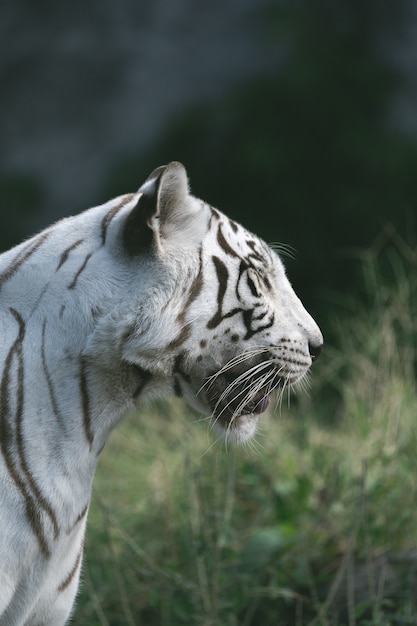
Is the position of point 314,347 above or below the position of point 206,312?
below

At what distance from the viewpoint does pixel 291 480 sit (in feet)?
14.2

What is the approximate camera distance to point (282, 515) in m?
4.01

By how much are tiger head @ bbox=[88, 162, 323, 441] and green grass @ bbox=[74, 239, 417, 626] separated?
A: 60cm

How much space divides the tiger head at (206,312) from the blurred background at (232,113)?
678 cm

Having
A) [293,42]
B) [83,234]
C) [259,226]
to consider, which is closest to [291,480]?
[83,234]

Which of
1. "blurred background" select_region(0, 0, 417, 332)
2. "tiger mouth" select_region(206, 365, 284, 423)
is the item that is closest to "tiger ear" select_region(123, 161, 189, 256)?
"tiger mouth" select_region(206, 365, 284, 423)

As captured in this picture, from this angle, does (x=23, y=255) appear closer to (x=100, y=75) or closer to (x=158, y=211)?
(x=158, y=211)

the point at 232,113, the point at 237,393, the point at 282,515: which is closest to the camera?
the point at 237,393

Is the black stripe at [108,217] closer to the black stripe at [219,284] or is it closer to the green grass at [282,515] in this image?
the black stripe at [219,284]

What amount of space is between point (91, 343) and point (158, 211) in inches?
13.5

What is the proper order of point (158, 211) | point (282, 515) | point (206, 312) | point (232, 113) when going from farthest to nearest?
point (232, 113), point (282, 515), point (206, 312), point (158, 211)

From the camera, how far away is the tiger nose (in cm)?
252

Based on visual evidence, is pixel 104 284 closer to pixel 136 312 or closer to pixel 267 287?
pixel 136 312

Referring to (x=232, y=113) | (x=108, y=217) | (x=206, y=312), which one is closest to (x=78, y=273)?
(x=108, y=217)
